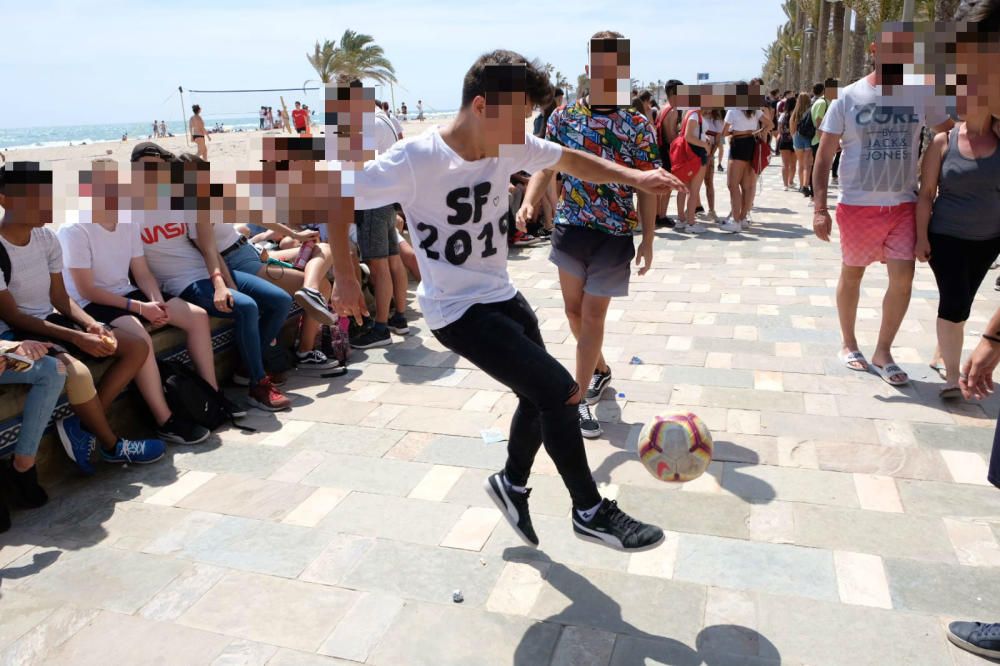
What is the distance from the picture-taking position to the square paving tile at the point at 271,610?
2814mm

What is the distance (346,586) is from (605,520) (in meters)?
1.07

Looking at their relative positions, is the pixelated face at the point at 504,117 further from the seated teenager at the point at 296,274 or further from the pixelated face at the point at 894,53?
the pixelated face at the point at 894,53

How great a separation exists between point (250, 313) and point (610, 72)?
284 cm

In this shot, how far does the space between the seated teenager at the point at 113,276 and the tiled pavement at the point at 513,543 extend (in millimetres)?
337

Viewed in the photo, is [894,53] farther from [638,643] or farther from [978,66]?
[638,643]

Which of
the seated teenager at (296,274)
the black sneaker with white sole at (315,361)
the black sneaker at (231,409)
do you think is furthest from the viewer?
the black sneaker with white sole at (315,361)

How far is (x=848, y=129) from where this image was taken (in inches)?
188

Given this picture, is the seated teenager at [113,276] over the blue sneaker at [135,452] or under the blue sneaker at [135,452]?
over

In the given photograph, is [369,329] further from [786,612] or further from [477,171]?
[786,612]

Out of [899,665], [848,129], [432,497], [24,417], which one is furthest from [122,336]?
[848,129]

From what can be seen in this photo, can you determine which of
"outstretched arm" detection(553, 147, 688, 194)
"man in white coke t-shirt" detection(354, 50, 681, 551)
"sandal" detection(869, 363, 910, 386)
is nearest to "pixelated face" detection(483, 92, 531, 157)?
"man in white coke t-shirt" detection(354, 50, 681, 551)

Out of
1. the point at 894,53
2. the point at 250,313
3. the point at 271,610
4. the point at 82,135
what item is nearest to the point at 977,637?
the point at 271,610

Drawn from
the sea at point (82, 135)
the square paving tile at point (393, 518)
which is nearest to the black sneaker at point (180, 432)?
the square paving tile at point (393, 518)

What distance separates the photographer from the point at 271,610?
2.96m
